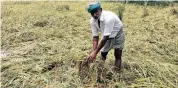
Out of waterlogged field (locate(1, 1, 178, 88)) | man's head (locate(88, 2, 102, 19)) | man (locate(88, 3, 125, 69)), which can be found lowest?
waterlogged field (locate(1, 1, 178, 88))

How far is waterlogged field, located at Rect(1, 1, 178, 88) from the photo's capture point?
4.60m

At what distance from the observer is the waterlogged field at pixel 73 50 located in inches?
181

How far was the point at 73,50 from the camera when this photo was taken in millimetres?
5812

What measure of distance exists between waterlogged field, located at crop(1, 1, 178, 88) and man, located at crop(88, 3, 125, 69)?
9.5 inches

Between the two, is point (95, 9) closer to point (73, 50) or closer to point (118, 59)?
point (118, 59)

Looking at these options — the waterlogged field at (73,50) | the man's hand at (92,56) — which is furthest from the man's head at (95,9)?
the waterlogged field at (73,50)

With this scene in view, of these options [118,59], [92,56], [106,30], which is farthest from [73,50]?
[106,30]

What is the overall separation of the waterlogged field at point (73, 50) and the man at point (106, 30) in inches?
9.5

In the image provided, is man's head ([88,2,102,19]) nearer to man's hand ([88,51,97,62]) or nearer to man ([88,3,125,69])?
man ([88,3,125,69])

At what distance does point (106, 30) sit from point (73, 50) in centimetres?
157

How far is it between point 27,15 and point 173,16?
10.9 ft

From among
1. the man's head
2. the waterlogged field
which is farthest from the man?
the waterlogged field

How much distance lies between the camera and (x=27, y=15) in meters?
8.66

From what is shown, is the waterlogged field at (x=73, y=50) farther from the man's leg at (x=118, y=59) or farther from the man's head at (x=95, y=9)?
the man's head at (x=95, y=9)
